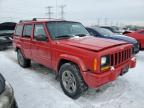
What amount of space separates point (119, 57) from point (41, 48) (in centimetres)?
232

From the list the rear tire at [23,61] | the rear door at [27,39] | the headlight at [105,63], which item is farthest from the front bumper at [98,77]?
the rear tire at [23,61]

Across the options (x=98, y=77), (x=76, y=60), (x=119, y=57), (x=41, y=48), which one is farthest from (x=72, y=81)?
(x=41, y=48)

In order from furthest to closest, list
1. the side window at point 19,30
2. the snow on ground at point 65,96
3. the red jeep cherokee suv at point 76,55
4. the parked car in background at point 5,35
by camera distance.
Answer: the parked car in background at point 5,35 → the side window at point 19,30 → the snow on ground at point 65,96 → the red jeep cherokee suv at point 76,55

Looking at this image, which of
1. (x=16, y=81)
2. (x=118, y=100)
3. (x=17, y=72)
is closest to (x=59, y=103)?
(x=118, y=100)

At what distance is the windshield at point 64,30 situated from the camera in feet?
17.4

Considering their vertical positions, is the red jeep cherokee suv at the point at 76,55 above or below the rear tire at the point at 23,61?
above

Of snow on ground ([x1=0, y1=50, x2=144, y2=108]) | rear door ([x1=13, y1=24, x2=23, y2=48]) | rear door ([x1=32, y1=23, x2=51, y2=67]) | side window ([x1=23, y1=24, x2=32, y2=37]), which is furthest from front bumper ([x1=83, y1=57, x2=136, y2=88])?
rear door ([x1=13, y1=24, x2=23, y2=48])

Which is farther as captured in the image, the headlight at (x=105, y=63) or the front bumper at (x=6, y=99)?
the headlight at (x=105, y=63)

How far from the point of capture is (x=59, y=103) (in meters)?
4.19

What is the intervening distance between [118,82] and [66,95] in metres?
1.70

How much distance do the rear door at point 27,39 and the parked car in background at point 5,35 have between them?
17.7ft

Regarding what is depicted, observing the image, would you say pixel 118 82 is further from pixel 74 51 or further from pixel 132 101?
pixel 74 51

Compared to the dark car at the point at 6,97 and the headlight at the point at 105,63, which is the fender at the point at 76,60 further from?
the dark car at the point at 6,97

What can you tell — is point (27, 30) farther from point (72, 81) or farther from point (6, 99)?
point (6, 99)
